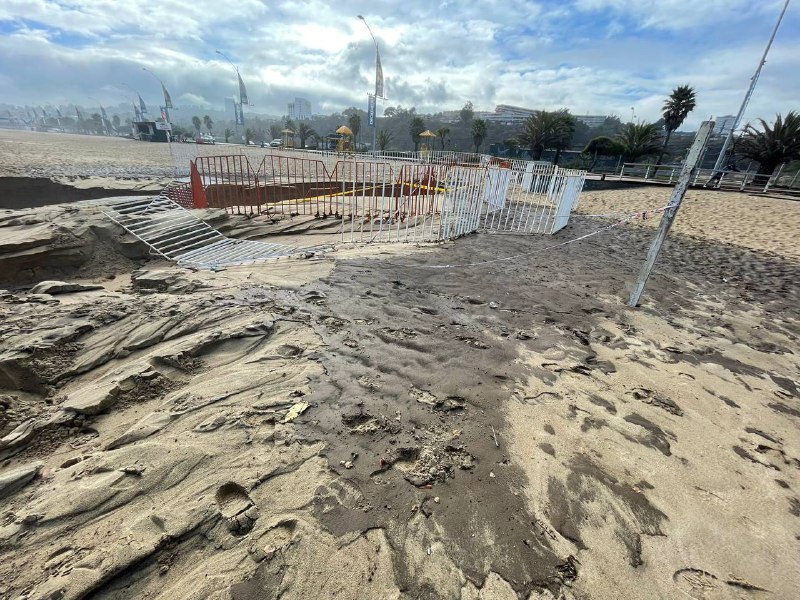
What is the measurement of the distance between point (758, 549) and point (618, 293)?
4.50 m

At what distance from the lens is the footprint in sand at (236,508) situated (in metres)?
2.02

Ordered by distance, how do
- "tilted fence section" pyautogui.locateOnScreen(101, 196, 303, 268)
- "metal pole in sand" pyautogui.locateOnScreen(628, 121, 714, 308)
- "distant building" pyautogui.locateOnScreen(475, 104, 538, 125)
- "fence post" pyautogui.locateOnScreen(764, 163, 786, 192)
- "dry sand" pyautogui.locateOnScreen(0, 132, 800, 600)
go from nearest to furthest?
"dry sand" pyautogui.locateOnScreen(0, 132, 800, 600), "metal pole in sand" pyautogui.locateOnScreen(628, 121, 714, 308), "tilted fence section" pyautogui.locateOnScreen(101, 196, 303, 268), "fence post" pyautogui.locateOnScreen(764, 163, 786, 192), "distant building" pyautogui.locateOnScreen(475, 104, 538, 125)

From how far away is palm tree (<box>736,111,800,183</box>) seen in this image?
67.4ft

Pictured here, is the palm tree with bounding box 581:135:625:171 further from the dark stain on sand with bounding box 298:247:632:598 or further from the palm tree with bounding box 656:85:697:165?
the dark stain on sand with bounding box 298:247:632:598

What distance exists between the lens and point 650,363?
3939 millimetres

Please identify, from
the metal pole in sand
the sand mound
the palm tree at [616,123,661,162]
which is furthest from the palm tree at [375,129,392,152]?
the sand mound

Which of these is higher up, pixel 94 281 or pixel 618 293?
pixel 618 293

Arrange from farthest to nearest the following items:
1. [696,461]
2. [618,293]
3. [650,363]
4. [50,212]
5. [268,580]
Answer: [50,212], [618,293], [650,363], [696,461], [268,580]

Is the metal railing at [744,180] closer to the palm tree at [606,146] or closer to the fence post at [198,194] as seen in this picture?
the palm tree at [606,146]

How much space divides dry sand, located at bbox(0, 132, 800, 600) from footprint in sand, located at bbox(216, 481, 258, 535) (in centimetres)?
1

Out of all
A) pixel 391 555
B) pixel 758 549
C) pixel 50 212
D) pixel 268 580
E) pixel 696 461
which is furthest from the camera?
pixel 50 212

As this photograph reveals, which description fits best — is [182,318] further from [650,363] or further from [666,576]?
[650,363]

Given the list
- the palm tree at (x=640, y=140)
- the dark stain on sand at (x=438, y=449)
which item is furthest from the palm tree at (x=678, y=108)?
the dark stain on sand at (x=438, y=449)

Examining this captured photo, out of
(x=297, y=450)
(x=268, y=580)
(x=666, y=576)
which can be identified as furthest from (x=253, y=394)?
(x=666, y=576)
